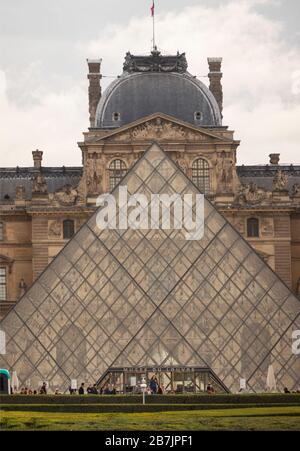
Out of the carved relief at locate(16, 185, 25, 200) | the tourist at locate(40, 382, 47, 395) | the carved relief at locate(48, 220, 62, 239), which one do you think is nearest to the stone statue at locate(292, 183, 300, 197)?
the carved relief at locate(48, 220, 62, 239)

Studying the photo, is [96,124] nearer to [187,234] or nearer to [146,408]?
[187,234]

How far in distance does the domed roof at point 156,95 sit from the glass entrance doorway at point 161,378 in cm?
2131

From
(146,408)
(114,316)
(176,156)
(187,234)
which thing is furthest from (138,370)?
(176,156)

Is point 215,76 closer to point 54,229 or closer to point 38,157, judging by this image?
point 38,157

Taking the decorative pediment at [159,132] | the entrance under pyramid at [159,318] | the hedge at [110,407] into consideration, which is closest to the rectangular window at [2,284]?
the decorative pediment at [159,132]

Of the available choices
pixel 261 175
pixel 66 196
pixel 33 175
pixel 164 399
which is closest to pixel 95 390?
pixel 164 399

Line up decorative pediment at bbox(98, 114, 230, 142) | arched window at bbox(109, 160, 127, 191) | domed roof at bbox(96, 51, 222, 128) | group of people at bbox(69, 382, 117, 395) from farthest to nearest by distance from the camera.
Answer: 1. domed roof at bbox(96, 51, 222, 128)
2. arched window at bbox(109, 160, 127, 191)
3. decorative pediment at bbox(98, 114, 230, 142)
4. group of people at bbox(69, 382, 117, 395)

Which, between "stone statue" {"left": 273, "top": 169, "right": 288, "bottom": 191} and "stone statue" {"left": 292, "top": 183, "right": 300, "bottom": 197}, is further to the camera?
"stone statue" {"left": 292, "top": 183, "right": 300, "bottom": 197}

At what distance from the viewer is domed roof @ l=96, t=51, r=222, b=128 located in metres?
65.9

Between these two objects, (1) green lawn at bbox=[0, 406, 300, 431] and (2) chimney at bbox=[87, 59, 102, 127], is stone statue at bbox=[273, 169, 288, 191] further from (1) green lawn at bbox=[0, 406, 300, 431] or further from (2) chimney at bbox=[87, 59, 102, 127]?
(1) green lawn at bbox=[0, 406, 300, 431]

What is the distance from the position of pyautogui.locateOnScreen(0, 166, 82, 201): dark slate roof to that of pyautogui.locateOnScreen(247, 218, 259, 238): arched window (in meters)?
7.94

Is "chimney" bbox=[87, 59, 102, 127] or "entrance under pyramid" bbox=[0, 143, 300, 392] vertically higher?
"chimney" bbox=[87, 59, 102, 127]

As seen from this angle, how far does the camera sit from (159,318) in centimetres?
4622
